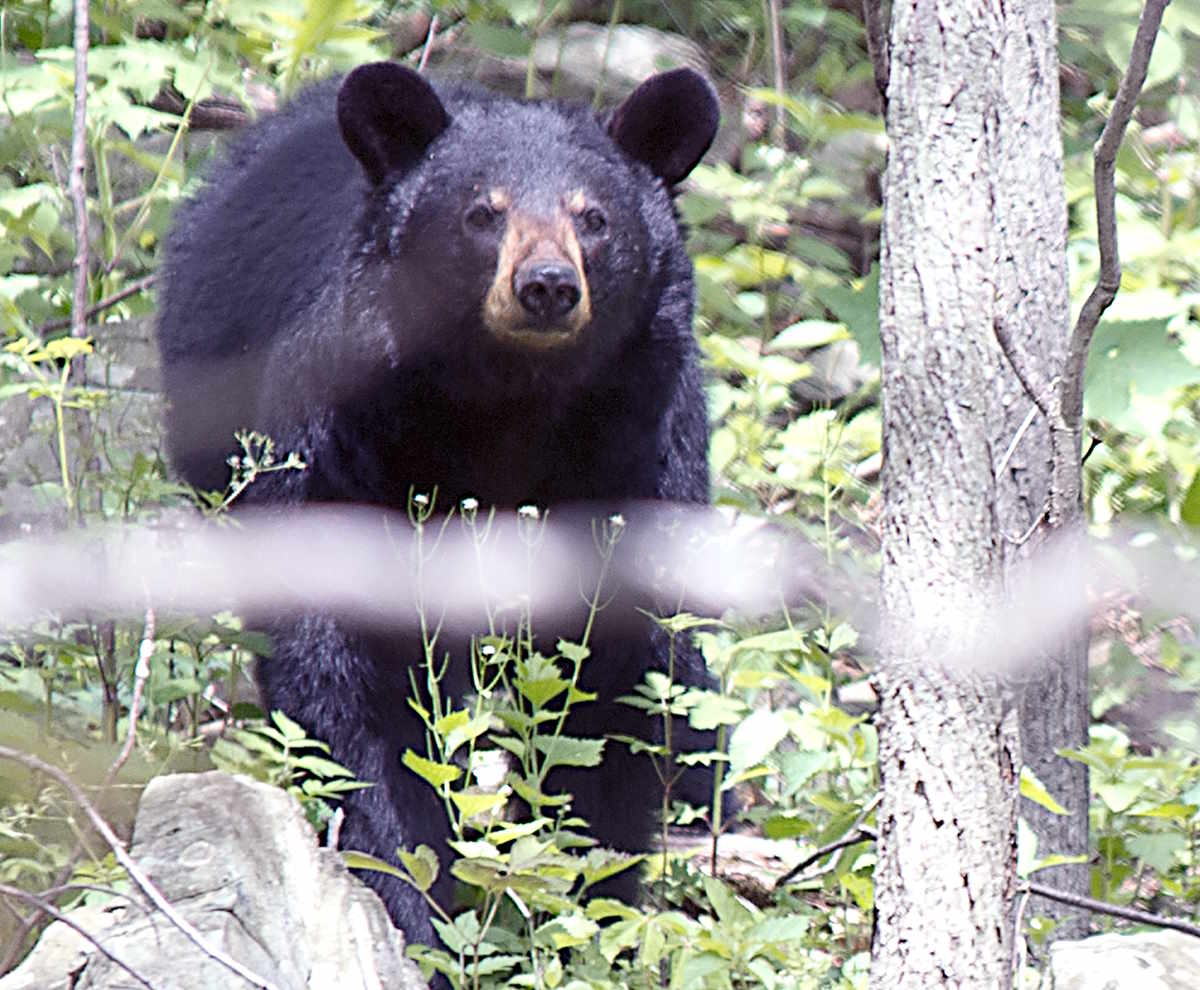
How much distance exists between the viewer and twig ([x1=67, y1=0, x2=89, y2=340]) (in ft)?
12.5

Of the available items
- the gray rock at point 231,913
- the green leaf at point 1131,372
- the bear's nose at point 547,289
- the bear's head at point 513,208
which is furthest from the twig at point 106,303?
the green leaf at point 1131,372

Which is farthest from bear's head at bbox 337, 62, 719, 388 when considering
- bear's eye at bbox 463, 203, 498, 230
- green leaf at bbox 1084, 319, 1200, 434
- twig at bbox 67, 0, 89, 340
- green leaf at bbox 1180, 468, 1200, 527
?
green leaf at bbox 1180, 468, 1200, 527

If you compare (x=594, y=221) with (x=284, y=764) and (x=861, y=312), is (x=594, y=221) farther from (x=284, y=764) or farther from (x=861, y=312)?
(x=284, y=764)

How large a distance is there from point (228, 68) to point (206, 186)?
0.34 meters

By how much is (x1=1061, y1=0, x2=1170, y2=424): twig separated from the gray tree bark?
56 mm

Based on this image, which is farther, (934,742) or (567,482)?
(567,482)

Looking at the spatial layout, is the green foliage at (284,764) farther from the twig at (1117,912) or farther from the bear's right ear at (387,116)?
the bear's right ear at (387,116)

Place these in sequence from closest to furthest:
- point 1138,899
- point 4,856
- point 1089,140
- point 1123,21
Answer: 1. point 4,856
2. point 1138,899
3. point 1123,21
4. point 1089,140

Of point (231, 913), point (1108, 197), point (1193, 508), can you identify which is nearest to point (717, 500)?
point (1193, 508)

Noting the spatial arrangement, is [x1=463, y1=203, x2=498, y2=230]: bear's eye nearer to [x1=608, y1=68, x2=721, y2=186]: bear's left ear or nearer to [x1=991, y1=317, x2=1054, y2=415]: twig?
[x1=608, y1=68, x2=721, y2=186]: bear's left ear

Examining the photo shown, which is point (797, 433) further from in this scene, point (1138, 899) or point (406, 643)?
point (1138, 899)

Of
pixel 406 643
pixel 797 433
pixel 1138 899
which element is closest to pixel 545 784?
pixel 406 643

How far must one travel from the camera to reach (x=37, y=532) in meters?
4.11

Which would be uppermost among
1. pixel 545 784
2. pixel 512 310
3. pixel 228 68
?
pixel 228 68
